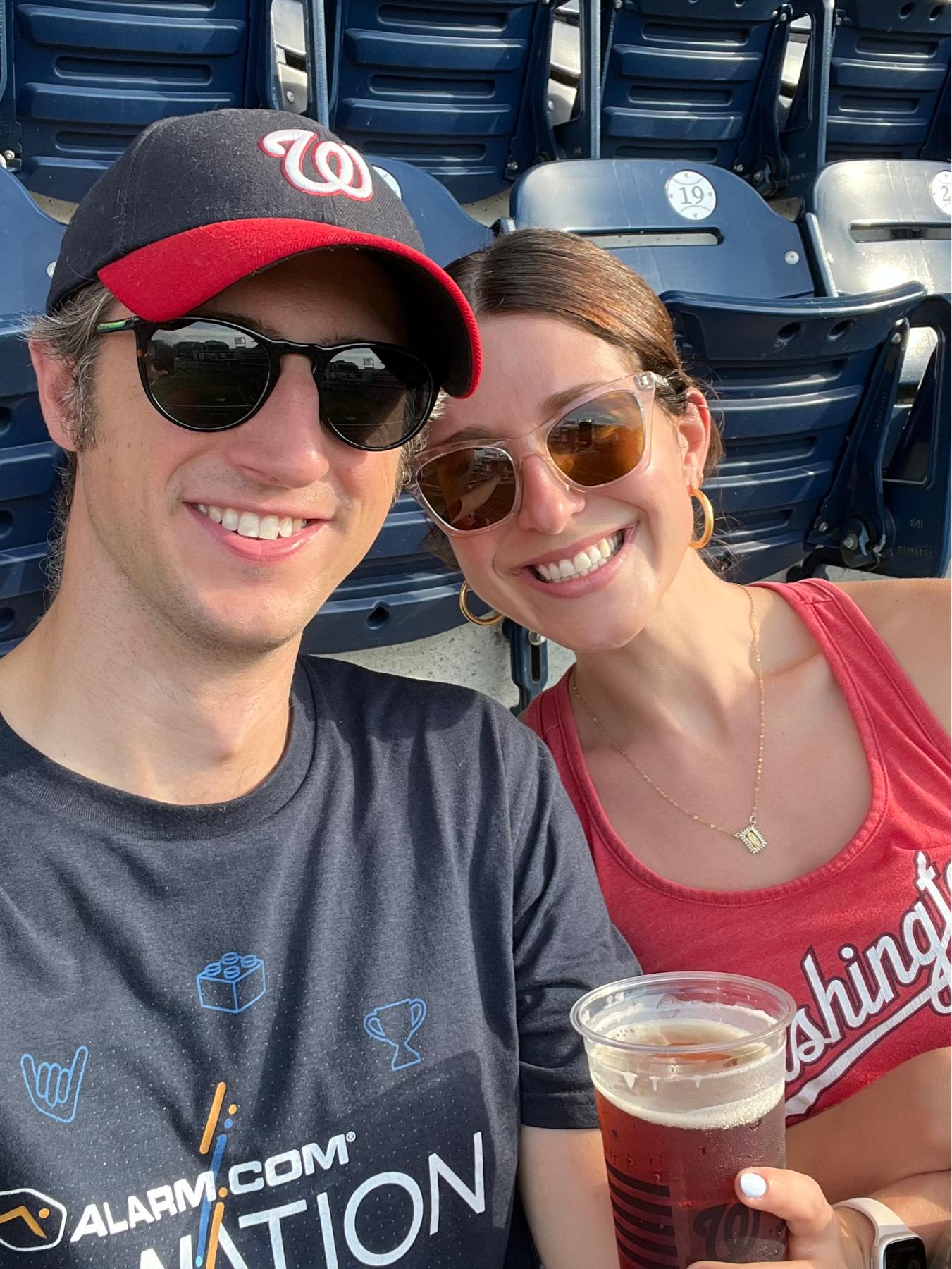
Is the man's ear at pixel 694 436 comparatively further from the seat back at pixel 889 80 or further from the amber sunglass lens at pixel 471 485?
the seat back at pixel 889 80

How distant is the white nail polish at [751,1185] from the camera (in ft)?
3.29

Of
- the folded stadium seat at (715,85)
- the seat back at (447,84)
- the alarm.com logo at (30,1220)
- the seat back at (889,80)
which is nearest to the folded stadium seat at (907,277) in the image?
the folded stadium seat at (715,85)

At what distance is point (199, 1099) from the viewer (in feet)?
3.59

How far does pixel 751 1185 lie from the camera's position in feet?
3.29

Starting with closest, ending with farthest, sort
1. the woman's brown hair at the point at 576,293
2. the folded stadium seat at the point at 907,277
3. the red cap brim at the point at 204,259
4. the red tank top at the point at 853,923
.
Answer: the red cap brim at the point at 204,259 < the red tank top at the point at 853,923 < the woman's brown hair at the point at 576,293 < the folded stadium seat at the point at 907,277

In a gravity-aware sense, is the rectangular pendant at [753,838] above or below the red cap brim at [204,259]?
below

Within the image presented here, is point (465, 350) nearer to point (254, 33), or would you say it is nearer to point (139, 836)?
point (139, 836)

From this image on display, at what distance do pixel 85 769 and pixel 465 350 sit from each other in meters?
0.58

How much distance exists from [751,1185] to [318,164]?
102 cm

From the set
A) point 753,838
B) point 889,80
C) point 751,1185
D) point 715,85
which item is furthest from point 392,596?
point 889,80

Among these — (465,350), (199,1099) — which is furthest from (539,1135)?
(465,350)

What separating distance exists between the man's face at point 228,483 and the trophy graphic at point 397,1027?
1.25ft

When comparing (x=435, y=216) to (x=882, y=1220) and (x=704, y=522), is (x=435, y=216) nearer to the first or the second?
(x=704, y=522)

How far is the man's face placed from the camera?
1.18 metres
